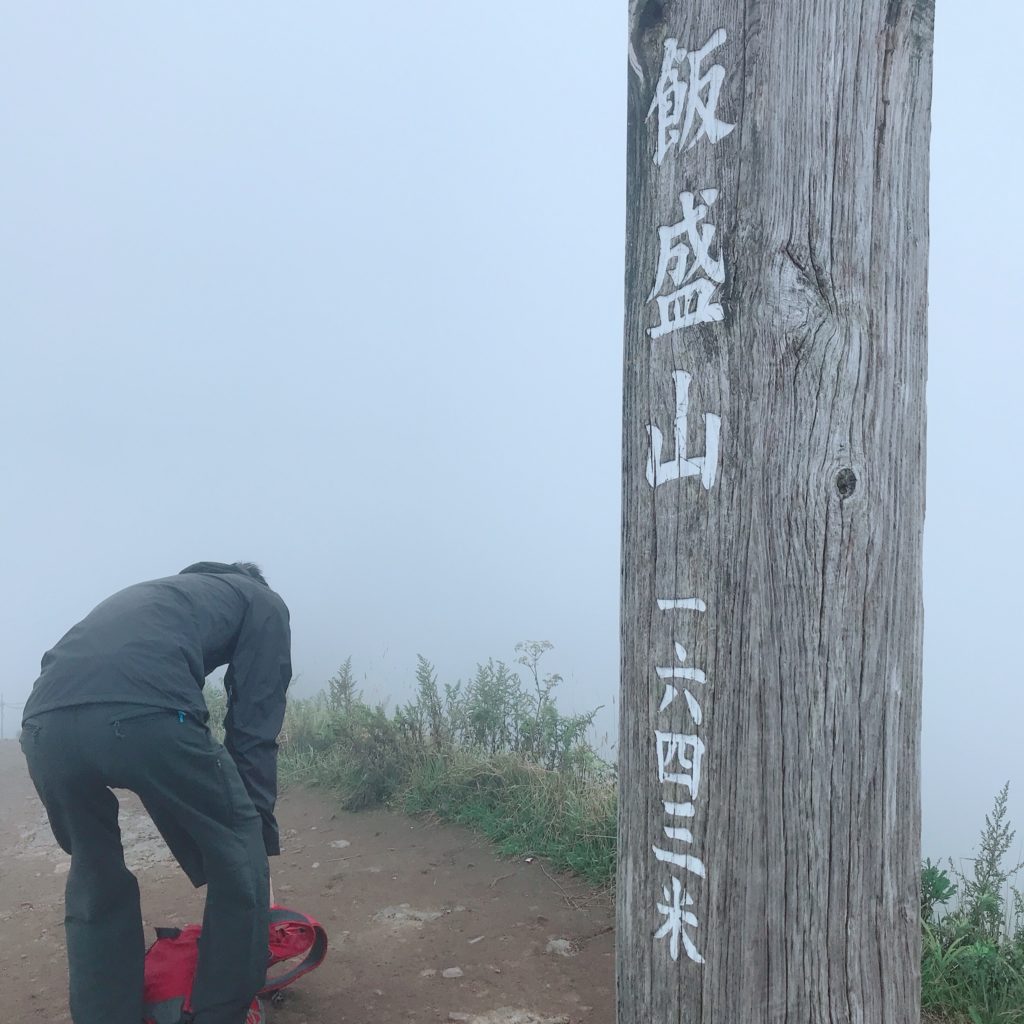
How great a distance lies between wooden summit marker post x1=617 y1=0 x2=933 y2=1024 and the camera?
1.62 metres

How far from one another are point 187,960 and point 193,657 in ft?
3.45

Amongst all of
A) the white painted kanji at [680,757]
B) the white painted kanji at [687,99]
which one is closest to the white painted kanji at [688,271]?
the white painted kanji at [687,99]

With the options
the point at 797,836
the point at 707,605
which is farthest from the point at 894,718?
the point at 707,605

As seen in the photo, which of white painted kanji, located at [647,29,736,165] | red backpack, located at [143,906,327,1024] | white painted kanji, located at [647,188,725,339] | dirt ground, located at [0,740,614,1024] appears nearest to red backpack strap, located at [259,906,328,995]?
red backpack, located at [143,906,327,1024]

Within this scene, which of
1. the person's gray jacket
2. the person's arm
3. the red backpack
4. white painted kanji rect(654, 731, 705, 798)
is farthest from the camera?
the person's arm

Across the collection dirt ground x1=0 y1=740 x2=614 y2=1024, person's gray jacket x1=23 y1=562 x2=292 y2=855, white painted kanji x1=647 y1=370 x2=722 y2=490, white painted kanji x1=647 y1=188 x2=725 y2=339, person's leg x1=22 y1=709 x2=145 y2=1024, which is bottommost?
dirt ground x1=0 y1=740 x2=614 y2=1024

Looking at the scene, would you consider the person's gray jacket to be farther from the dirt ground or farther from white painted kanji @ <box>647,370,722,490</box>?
white painted kanji @ <box>647,370,722,490</box>

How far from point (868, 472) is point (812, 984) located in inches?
36.0

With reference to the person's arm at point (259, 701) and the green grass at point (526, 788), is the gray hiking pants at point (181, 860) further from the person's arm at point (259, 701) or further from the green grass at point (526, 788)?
the green grass at point (526, 788)

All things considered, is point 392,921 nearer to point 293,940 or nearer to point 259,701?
point 293,940

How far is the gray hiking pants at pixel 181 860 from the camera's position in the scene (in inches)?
111

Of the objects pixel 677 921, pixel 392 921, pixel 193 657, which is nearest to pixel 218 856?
pixel 193 657

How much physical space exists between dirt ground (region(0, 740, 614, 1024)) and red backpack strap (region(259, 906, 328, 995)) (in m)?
0.21

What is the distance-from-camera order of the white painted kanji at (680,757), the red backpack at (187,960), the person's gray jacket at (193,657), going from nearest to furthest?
1. the white painted kanji at (680,757)
2. the person's gray jacket at (193,657)
3. the red backpack at (187,960)
